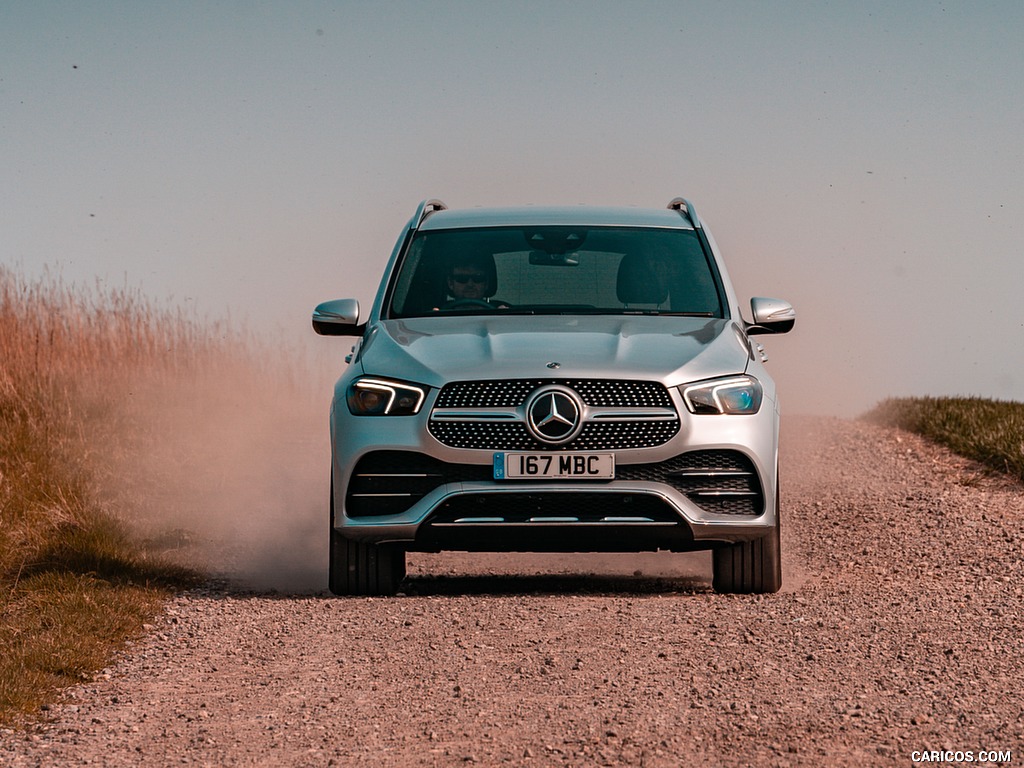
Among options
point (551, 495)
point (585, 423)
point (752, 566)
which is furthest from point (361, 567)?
point (752, 566)

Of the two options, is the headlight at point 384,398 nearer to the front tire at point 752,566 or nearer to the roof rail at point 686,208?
the front tire at point 752,566

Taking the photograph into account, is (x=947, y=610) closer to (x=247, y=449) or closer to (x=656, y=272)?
(x=656, y=272)

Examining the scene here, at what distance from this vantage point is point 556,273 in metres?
8.48

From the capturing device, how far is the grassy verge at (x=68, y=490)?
6.66 meters

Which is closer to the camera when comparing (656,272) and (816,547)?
(656,272)

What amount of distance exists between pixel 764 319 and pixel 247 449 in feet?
29.2

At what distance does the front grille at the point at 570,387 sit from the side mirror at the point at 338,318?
4.14ft

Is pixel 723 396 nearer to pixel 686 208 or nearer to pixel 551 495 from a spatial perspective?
pixel 551 495

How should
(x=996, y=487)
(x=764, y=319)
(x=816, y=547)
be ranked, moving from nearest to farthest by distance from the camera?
(x=764, y=319) < (x=816, y=547) < (x=996, y=487)

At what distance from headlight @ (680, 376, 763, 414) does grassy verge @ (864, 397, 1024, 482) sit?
24.3 feet

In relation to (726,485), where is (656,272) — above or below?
above

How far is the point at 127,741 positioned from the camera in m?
4.97

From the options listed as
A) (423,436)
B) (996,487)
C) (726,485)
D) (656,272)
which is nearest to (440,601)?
(423,436)

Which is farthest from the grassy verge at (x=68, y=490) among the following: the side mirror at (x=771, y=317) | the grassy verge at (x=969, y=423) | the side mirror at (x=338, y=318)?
the grassy verge at (x=969, y=423)
